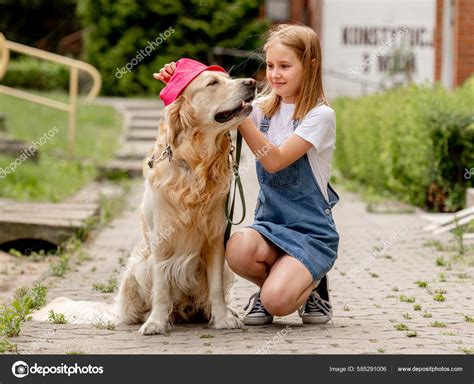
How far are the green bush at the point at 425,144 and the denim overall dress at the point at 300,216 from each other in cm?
551

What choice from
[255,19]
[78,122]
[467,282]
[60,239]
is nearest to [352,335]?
[467,282]

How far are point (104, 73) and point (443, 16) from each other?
10.1m

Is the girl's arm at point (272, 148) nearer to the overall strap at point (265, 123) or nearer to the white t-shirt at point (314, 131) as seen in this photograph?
the white t-shirt at point (314, 131)

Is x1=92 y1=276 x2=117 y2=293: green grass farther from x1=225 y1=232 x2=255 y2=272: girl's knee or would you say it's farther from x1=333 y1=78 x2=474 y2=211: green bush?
x1=333 y1=78 x2=474 y2=211: green bush

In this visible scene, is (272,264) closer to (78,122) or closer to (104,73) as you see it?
(78,122)

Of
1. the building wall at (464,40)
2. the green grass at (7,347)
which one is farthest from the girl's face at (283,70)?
the building wall at (464,40)

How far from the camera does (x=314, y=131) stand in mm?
5766

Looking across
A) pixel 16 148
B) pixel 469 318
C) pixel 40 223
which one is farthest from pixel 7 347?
pixel 16 148

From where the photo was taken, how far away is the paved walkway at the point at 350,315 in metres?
5.34

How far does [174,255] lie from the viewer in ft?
18.9

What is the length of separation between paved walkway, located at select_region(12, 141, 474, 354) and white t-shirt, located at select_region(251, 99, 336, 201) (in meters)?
0.93

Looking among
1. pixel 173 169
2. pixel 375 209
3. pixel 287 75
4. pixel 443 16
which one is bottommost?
pixel 375 209

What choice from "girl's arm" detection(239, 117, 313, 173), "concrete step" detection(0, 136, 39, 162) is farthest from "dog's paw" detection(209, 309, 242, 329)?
"concrete step" detection(0, 136, 39, 162)
